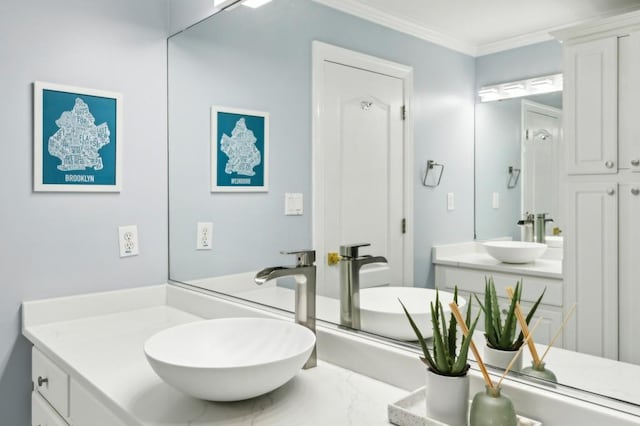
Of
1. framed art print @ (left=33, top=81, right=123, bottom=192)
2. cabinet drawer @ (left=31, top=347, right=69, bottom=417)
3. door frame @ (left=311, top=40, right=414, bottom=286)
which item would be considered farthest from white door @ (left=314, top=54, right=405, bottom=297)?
framed art print @ (left=33, top=81, right=123, bottom=192)

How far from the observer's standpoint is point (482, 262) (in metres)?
1.07

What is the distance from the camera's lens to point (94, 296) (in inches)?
74.6

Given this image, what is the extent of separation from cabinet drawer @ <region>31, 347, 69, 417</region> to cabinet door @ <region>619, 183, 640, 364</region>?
4.56ft

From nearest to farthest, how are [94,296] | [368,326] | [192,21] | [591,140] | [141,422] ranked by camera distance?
[591,140]
[141,422]
[368,326]
[94,296]
[192,21]

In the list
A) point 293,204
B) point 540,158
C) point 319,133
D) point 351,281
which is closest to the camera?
point 540,158

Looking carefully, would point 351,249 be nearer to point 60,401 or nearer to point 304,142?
point 304,142

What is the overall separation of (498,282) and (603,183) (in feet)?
0.97

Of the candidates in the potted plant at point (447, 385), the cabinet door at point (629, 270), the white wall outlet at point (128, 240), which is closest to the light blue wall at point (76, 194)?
the white wall outlet at point (128, 240)

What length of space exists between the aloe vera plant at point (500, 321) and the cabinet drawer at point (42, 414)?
123cm

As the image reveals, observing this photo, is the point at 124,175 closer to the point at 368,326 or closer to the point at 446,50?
the point at 368,326

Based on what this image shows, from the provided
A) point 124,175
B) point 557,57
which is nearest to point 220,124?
point 124,175

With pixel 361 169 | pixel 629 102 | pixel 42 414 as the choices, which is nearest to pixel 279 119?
pixel 361 169

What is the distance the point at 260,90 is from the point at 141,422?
1150 mm

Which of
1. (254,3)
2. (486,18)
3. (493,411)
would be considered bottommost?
(493,411)
